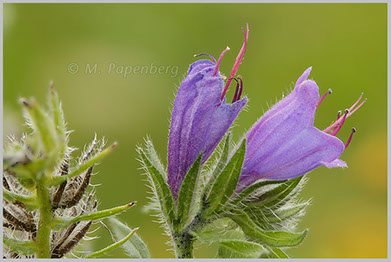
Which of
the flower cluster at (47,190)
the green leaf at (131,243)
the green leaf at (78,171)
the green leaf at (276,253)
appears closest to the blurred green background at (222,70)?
the green leaf at (131,243)

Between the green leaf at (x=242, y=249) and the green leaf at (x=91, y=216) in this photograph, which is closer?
the green leaf at (x=91, y=216)

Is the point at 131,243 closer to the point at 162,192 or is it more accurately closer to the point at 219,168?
the point at 162,192

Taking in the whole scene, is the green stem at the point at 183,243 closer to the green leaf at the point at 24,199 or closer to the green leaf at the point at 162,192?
the green leaf at the point at 162,192

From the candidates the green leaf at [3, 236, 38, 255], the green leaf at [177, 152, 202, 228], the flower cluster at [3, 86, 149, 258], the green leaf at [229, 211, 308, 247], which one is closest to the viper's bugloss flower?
the green leaf at [177, 152, 202, 228]

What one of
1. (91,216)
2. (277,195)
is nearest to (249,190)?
(277,195)

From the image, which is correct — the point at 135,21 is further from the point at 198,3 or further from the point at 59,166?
the point at 59,166

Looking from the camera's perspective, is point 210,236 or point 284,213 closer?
point 210,236

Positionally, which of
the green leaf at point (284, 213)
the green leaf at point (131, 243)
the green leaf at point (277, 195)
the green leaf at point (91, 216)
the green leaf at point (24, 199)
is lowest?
the green leaf at point (131, 243)
